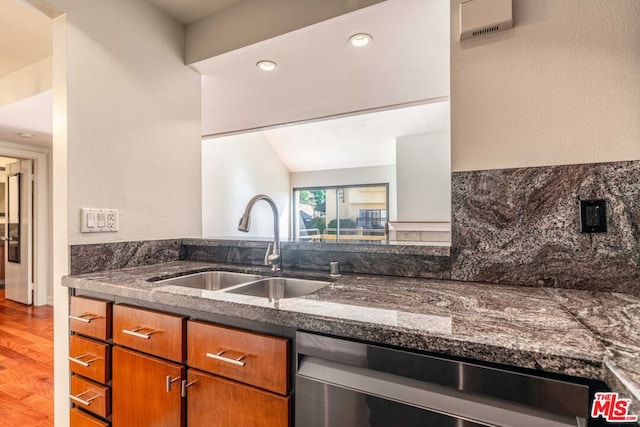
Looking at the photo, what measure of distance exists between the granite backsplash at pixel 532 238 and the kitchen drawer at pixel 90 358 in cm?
32

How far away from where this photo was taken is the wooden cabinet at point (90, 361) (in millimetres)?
1233

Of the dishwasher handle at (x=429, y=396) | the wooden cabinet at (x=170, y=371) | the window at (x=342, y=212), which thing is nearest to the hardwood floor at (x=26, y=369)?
the wooden cabinet at (x=170, y=371)

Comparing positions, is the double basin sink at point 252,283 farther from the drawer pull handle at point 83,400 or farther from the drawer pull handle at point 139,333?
the drawer pull handle at point 83,400

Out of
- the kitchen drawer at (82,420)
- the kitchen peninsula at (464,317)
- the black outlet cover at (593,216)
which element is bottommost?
the kitchen drawer at (82,420)

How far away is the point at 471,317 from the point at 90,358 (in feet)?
4.61

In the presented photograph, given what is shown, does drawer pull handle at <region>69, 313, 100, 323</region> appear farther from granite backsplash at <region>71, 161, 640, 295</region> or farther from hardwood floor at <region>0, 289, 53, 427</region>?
hardwood floor at <region>0, 289, 53, 427</region>

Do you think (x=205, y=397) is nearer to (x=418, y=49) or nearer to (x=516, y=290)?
(x=516, y=290)

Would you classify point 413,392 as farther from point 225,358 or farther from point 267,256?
point 267,256

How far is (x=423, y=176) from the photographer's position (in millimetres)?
5395

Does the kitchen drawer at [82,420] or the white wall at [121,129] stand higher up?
the white wall at [121,129]

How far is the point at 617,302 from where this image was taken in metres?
0.92

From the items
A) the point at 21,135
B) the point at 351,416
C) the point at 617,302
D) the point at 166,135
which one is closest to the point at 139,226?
the point at 166,135

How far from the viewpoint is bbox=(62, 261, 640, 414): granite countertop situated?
59cm

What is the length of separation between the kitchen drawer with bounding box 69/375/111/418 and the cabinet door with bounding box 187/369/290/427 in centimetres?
45
